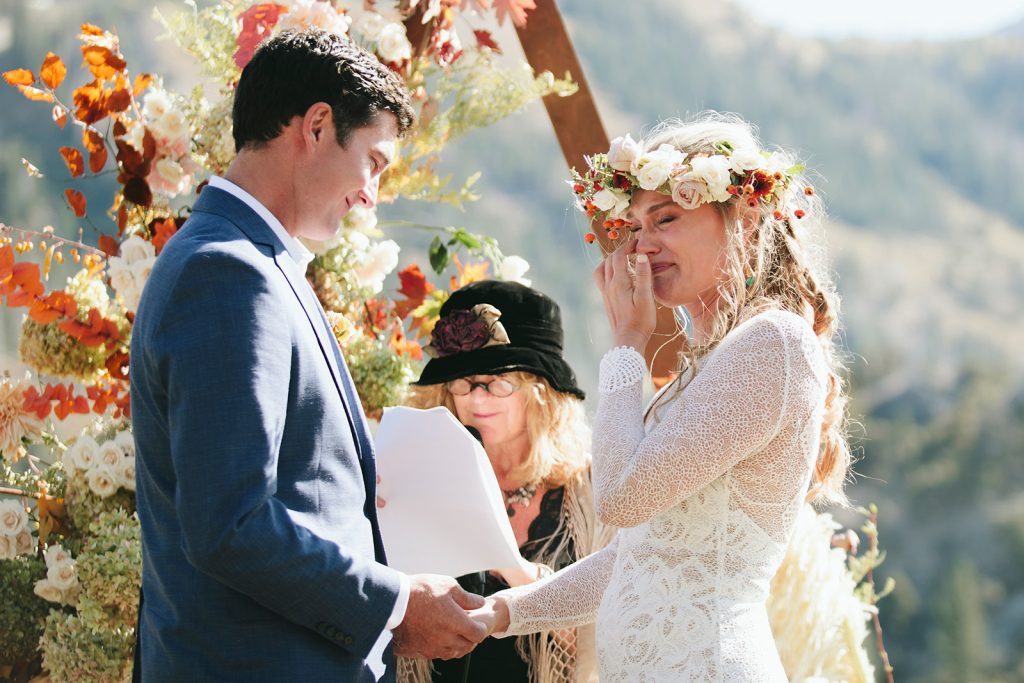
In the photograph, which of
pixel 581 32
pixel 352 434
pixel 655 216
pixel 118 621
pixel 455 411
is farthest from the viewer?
pixel 581 32

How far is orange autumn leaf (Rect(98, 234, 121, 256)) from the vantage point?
301cm

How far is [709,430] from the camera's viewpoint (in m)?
2.19

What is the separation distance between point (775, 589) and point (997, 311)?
10332cm

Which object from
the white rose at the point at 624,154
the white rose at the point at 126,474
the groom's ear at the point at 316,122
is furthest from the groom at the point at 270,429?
the white rose at the point at 126,474

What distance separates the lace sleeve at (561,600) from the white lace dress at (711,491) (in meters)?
0.36

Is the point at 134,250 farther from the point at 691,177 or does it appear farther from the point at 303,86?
the point at 691,177


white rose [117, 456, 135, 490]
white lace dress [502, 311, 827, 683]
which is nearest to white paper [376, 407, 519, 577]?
white lace dress [502, 311, 827, 683]

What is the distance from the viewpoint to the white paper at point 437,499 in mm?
2674

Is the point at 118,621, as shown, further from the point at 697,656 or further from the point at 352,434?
the point at 697,656

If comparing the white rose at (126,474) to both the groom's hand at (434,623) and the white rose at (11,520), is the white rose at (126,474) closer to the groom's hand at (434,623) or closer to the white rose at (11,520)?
the white rose at (11,520)

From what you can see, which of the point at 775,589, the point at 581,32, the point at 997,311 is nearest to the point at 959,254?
the point at 997,311

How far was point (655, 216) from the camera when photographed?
2.52 m

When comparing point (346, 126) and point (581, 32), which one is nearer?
point (346, 126)

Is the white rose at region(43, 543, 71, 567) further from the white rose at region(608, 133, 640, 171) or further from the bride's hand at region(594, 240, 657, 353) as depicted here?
the white rose at region(608, 133, 640, 171)
